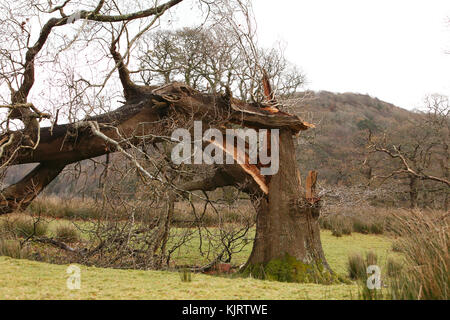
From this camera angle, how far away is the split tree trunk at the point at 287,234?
258 inches

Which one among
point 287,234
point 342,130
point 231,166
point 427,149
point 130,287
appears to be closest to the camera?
point 130,287

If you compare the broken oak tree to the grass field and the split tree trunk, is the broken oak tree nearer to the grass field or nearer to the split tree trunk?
the split tree trunk

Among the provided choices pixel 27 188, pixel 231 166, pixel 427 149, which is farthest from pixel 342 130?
pixel 27 188

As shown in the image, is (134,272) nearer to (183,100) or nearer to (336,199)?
(183,100)

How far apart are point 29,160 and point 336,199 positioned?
194 inches

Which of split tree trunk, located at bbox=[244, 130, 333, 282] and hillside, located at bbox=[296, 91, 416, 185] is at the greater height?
hillside, located at bbox=[296, 91, 416, 185]

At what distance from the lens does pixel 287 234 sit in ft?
22.3

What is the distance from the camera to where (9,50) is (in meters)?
6.47

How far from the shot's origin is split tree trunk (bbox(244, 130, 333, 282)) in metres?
6.56

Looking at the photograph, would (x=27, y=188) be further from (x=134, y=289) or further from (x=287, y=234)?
(x=287, y=234)

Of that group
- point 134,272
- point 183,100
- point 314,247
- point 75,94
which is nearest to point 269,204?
point 314,247

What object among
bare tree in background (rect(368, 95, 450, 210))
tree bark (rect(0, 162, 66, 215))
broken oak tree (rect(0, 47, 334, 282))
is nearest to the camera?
broken oak tree (rect(0, 47, 334, 282))

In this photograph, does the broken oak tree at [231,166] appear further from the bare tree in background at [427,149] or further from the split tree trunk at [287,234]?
the bare tree in background at [427,149]

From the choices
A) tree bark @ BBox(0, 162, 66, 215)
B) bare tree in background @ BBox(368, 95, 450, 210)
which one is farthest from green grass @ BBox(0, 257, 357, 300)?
bare tree in background @ BBox(368, 95, 450, 210)
